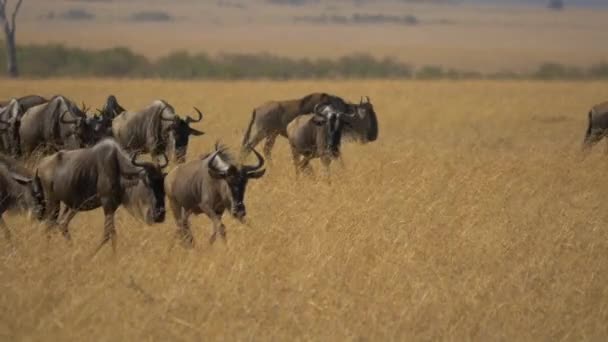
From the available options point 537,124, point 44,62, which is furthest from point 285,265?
point 44,62

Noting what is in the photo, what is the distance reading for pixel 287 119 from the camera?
15.2 m

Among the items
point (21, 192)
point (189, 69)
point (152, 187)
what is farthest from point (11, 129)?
point (189, 69)

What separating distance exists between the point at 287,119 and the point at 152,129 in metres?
2.40

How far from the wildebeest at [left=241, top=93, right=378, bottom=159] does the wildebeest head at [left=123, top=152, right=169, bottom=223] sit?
623 cm

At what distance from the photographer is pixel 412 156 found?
13883 mm

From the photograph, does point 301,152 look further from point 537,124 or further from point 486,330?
point 537,124

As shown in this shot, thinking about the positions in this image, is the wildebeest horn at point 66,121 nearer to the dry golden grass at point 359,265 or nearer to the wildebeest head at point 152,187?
the dry golden grass at point 359,265

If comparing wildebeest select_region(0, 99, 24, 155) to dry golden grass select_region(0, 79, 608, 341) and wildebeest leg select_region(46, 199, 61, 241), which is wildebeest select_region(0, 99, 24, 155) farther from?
wildebeest leg select_region(46, 199, 61, 241)

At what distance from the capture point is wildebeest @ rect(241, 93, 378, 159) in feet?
49.5

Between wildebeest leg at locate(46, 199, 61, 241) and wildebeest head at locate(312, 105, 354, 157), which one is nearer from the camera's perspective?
wildebeest leg at locate(46, 199, 61, 241)

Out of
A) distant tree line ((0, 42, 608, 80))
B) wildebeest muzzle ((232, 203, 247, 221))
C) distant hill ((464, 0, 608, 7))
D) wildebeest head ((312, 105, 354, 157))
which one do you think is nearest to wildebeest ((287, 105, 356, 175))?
wildebeest head ((312, 105, 354, 157))

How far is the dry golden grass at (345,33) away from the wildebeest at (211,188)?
4889cm

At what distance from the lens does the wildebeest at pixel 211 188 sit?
28.4 feet

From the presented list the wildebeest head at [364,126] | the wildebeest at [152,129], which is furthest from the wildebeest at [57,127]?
the wildebeest head at [364,126]
